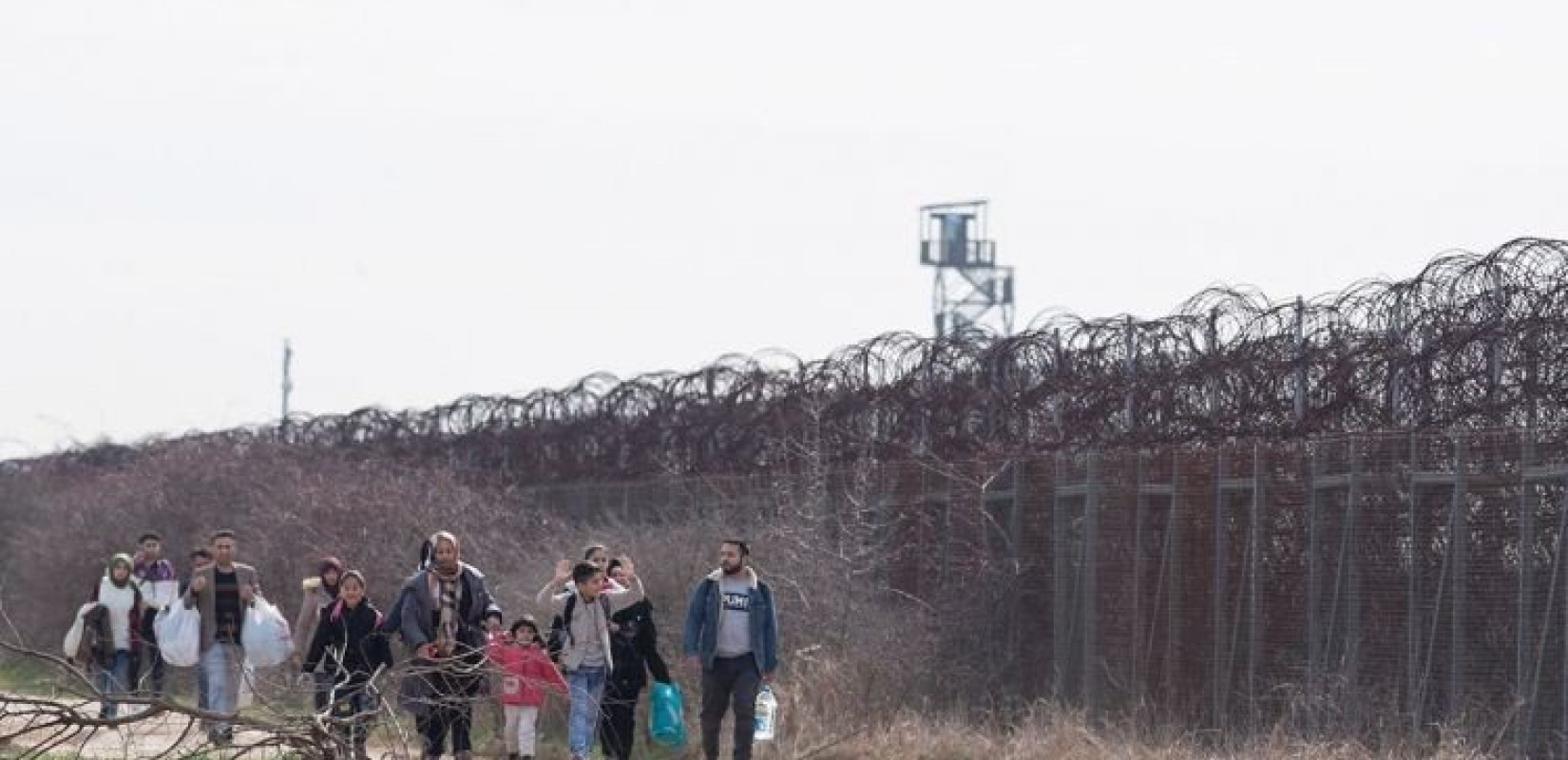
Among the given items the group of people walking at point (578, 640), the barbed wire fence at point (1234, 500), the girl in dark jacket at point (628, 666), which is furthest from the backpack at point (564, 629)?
the barbed wire fence at point (1234, 500)

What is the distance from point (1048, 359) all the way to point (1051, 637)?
2669 millimetres

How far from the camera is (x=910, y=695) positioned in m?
21.1

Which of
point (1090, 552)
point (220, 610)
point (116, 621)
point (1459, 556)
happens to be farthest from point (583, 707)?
point (116, 621)

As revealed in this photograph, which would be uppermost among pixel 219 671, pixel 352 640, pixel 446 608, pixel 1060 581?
pixel 1060 581

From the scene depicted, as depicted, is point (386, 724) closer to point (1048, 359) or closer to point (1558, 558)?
point (1558, 558)

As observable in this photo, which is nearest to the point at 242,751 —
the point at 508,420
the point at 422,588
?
the point at 422,588

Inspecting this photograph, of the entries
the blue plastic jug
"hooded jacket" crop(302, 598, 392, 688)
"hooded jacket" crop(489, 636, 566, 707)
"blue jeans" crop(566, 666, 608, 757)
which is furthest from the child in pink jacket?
"hooded jacket" crop(302, 598, 392, 688)

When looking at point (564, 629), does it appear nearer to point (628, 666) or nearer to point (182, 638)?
point (628, 666)

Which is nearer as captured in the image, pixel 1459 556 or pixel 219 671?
pixel 1459 556

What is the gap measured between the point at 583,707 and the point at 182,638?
455cm

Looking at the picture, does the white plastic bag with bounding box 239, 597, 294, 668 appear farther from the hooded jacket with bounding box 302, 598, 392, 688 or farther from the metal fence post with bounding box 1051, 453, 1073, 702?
the metal fence post with bounding box 1051, 453, 1073, 702

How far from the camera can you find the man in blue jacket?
18281 mm

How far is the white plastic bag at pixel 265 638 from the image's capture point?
21.4m

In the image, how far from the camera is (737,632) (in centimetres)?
1830
